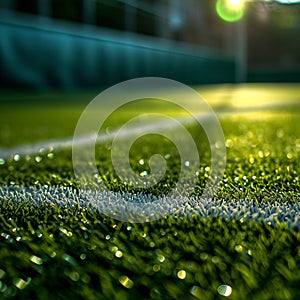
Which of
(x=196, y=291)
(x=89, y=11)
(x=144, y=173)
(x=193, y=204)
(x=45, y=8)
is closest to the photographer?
(x=196, y=291)

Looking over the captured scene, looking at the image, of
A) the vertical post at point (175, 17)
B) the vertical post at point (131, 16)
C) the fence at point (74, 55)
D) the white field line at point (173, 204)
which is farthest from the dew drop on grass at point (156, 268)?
the vertical post at point (175, 17)

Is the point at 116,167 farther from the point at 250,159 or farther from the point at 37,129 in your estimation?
the point at 37,129

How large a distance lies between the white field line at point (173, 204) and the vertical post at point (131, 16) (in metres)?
12.2

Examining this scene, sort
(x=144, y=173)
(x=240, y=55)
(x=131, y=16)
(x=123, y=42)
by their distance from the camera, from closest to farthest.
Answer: (x=144, y=173)
(x=123, y=42)
(x=131, y=16)
(x=240, y=55)

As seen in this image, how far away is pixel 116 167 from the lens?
1.77m

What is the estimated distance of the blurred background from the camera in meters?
8.20

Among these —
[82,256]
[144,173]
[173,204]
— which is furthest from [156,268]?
[144,173]

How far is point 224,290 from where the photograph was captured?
2.40 feet

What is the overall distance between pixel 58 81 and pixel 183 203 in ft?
27.4

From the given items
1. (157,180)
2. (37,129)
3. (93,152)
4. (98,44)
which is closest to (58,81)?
(98,44)

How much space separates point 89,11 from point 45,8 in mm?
1779

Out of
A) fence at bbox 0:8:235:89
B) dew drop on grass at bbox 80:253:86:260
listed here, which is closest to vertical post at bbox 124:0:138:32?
fence at bbox 0:8:235:89

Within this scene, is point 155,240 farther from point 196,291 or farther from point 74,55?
point 74,55

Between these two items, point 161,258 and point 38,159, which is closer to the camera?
point 161,258
